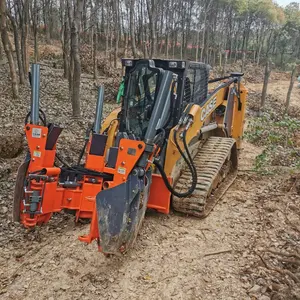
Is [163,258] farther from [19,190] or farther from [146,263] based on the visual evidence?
→ [19,190]

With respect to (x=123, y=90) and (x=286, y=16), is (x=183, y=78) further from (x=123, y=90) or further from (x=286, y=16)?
(x=286, y=16)

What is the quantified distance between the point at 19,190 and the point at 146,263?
1546 millimetres

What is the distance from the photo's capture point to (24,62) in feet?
46.9

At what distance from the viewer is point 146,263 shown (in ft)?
13.0

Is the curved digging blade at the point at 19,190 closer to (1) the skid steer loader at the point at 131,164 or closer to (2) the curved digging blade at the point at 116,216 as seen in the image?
(1) the skid steer loader at the point at 131,164

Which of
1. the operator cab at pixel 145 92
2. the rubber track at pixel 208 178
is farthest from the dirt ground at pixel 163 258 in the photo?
the operator cab at pixel 145 92

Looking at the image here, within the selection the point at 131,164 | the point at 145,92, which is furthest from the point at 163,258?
the point at 145,92

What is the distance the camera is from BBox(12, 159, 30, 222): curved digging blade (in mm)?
3895

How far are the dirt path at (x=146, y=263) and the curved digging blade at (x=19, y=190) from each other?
0.60m

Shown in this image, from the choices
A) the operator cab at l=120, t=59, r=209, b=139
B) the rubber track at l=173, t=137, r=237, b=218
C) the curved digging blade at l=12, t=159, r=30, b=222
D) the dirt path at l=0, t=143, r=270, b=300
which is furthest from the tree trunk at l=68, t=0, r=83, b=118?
the curved digging blade at l=12, t=159, r=30, b=222

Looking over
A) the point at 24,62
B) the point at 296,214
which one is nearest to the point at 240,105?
the point at 296,214

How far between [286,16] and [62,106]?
39.7m

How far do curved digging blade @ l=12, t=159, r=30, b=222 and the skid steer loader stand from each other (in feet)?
0.03

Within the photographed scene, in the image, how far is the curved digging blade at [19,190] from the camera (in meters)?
3.89
